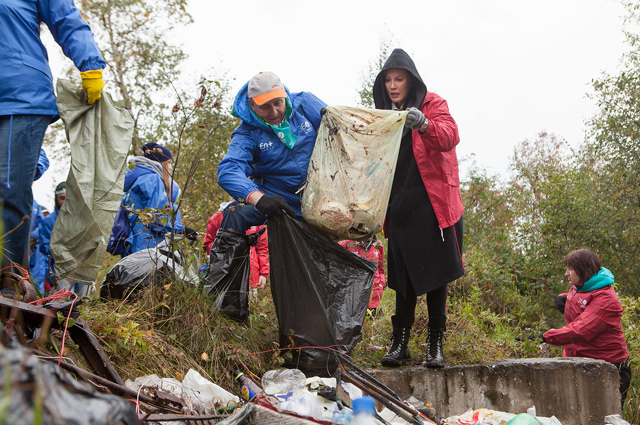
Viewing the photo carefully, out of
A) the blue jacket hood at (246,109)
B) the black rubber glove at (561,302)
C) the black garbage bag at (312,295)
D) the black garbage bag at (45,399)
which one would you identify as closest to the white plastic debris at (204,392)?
the black garbage bag at (312,295)

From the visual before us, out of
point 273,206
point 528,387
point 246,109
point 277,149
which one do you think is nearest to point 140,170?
point 246,109

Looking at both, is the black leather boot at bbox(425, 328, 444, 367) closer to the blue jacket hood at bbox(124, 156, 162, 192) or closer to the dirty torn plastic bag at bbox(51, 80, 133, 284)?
the dirty torn plastic bag at bbox(51, 80, 133, 284)

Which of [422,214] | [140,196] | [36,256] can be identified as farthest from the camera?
[36,256]

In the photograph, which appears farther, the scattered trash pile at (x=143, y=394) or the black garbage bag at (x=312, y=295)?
the black garbage bag at (x=312, y=295)

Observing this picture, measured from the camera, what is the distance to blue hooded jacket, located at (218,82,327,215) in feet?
10.6

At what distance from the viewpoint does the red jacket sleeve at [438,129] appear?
3119 mm

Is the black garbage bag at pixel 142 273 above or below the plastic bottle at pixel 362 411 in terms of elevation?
above

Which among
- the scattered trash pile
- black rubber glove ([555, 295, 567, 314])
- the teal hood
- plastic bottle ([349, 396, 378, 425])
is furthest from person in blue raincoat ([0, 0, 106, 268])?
black rubber glove ([555, 295, 567, 314])

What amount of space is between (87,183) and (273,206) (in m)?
0.97

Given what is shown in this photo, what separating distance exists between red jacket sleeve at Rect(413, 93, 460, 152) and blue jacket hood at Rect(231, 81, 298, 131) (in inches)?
31.2

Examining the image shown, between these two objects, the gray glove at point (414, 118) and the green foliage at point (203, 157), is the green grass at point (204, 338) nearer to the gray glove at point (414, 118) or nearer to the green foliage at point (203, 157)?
the gray glove at point (414, 118)

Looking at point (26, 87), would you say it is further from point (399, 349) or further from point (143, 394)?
point (399, 349)

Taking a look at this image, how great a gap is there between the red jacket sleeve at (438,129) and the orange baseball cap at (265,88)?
85 centimetres

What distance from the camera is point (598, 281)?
452cm
